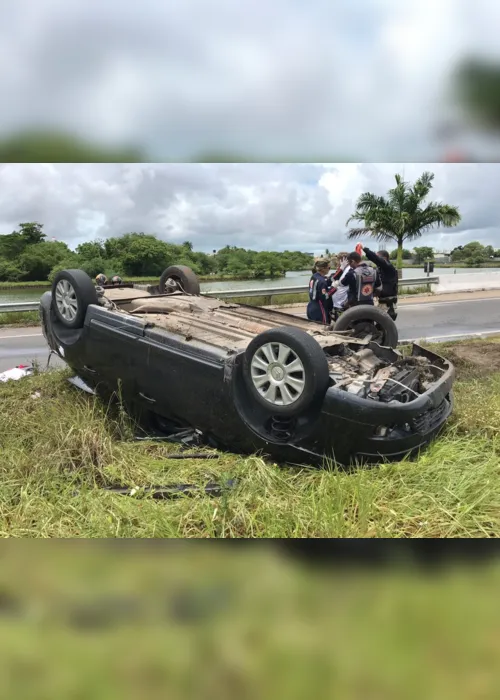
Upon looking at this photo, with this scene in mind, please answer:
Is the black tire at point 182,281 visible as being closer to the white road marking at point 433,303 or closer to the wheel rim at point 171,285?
the wheel rim at point 171,285

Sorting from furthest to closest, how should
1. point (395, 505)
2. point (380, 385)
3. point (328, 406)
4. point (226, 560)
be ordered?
1. point (380, 385)
2. point (328, 406)
3. point (395, 505)
4. point (226, 560)

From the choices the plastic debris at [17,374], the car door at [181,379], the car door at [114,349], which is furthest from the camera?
the plastic debris at [17,374]

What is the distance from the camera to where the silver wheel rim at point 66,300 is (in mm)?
4777

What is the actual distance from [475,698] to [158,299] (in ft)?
15.1

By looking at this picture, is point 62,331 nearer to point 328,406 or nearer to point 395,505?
point 328,406

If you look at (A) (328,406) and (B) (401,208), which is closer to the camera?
(A) (328,406)

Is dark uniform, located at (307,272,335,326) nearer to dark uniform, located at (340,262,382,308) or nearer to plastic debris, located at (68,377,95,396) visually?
dark uniform, located at (340,262,382,308)

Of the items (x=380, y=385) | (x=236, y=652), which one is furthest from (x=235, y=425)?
(x=236, y=652)

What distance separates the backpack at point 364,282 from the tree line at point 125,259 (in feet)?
11.2

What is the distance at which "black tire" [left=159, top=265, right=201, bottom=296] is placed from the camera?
239 inches

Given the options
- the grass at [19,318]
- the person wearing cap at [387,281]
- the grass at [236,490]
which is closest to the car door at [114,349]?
the grass at [236,490]

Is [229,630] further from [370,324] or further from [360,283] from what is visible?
[360,283]

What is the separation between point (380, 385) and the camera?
3.55m

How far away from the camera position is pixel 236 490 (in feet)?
10.4
